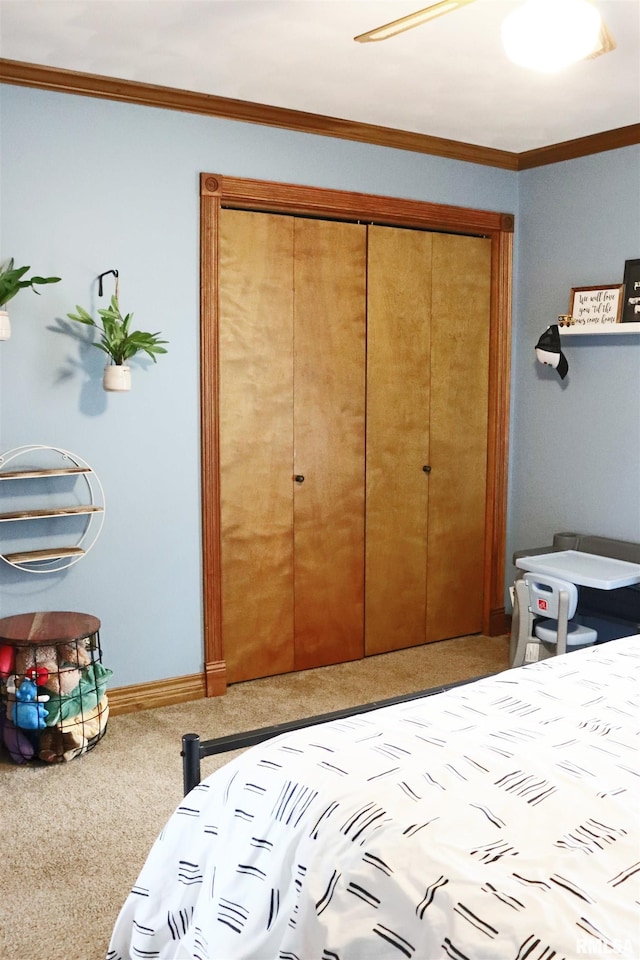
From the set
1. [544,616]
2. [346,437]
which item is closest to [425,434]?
[346,437]

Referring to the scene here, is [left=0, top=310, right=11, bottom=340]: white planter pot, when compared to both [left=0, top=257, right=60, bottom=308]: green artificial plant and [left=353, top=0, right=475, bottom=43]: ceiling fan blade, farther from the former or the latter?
[left=353, top=0, right=475, bottom=43]: ceiling fan blade

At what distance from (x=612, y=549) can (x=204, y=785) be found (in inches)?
107

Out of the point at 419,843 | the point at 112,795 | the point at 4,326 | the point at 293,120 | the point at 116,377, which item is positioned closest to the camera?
the point at 419,843

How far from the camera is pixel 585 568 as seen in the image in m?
3.72

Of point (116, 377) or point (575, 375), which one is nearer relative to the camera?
point (116, 377)

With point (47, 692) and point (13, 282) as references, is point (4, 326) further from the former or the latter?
point (47, 692)

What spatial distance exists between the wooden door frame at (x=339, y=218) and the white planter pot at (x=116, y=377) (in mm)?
440

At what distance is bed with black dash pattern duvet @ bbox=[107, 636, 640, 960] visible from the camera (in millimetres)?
1237

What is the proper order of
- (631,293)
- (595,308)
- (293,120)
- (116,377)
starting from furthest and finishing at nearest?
(595,308), (631,293), (293,120), (116,377)

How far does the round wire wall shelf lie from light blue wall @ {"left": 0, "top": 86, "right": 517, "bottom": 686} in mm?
50

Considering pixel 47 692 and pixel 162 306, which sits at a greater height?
pixel 162 306

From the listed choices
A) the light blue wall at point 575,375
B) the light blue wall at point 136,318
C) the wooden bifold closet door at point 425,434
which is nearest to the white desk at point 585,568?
the light blue wall at point 575,375

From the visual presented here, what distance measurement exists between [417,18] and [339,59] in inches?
37.4

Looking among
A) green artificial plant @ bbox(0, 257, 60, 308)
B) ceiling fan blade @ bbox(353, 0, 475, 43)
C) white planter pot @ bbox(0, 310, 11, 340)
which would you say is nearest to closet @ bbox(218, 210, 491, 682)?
green artificial plant @ bbox(0, 257, 60, 308)
